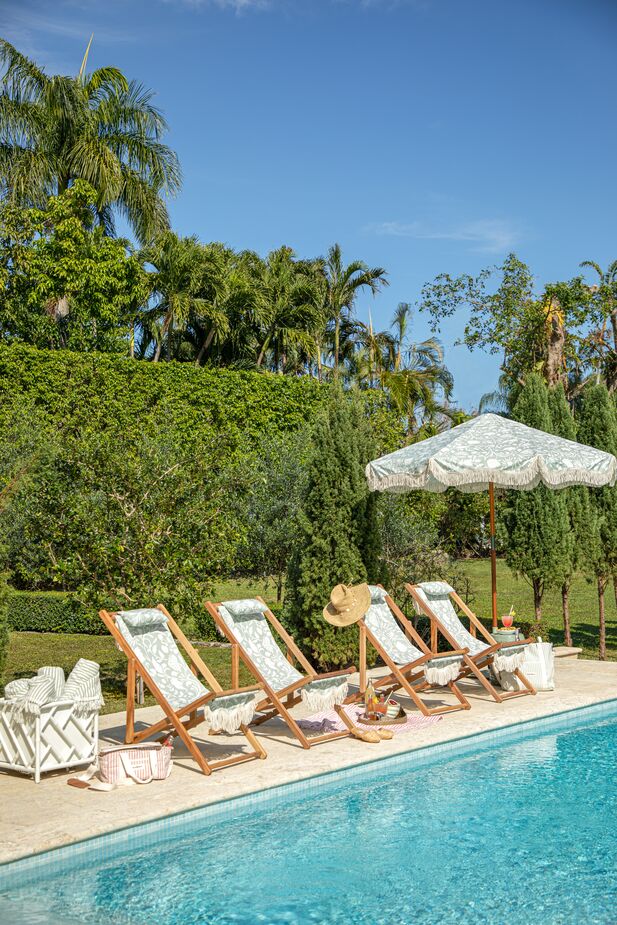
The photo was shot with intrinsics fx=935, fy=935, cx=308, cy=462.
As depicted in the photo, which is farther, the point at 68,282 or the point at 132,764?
the point at 68,282

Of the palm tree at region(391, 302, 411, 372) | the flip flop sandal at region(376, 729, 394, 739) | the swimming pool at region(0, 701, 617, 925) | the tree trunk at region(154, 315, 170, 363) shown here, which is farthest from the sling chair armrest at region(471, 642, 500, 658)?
the palm tree at region(391, 302, 411, 372)

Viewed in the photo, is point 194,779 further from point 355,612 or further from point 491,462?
point 491,462

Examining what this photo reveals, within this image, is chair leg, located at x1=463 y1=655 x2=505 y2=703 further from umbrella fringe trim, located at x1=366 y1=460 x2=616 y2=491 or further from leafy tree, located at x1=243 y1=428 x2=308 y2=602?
leafy tree, located at x1=243 y1=428 x2=308 y2=602

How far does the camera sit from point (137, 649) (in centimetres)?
682

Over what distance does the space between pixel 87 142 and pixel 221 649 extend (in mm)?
14566

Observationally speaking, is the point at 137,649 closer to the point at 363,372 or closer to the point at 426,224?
the point at 426,224

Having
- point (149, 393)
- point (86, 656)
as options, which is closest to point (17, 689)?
point (86, 656)

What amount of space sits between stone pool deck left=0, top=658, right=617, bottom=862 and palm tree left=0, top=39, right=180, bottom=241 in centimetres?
1715

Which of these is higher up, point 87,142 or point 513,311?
point 87,142

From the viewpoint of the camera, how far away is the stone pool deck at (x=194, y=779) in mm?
5082

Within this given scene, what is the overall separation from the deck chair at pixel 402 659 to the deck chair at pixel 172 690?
1739 mm

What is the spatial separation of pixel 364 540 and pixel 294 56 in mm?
7746

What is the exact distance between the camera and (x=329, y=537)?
1066 centimetres

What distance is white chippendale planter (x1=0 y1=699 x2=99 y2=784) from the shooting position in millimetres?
6012
